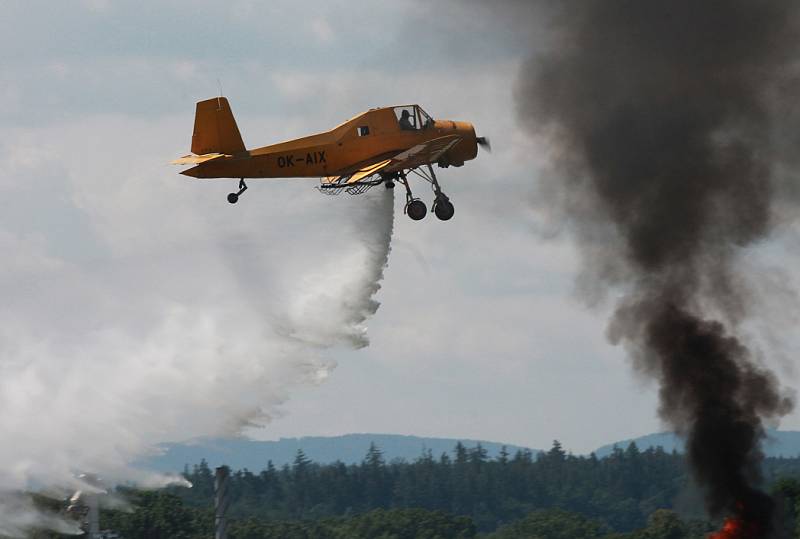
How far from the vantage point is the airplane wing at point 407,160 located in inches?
2235

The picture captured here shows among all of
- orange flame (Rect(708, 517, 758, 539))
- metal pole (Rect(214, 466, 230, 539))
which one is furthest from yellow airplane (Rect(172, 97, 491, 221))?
orange flame (Rect(708, 517, 758, 539))

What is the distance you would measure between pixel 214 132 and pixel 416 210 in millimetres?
8283

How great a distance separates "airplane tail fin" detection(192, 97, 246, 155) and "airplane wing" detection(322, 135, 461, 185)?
3.80m

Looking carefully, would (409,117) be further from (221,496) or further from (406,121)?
(221,496)

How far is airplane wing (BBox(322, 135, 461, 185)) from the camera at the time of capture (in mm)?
56781

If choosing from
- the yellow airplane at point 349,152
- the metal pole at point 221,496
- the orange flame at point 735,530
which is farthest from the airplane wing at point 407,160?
the orange flame at point 735,530

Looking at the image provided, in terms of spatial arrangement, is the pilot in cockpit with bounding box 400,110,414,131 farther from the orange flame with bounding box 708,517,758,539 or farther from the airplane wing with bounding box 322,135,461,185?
the orange flame with bounding box 708,517,758,539

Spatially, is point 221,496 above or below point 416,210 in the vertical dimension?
below

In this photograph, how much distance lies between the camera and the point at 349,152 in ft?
188

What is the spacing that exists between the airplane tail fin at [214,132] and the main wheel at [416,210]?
6740mm

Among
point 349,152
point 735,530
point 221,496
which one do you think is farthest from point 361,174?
point 735,530

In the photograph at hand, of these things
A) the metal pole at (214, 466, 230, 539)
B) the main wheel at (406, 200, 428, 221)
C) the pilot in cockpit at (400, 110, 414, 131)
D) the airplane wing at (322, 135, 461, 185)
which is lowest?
the metal pole at (214, 466, 230, 539)

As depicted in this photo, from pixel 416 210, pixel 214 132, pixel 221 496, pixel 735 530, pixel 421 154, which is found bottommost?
pixel 735 530

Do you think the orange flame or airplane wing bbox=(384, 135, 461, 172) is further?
the orange flame
